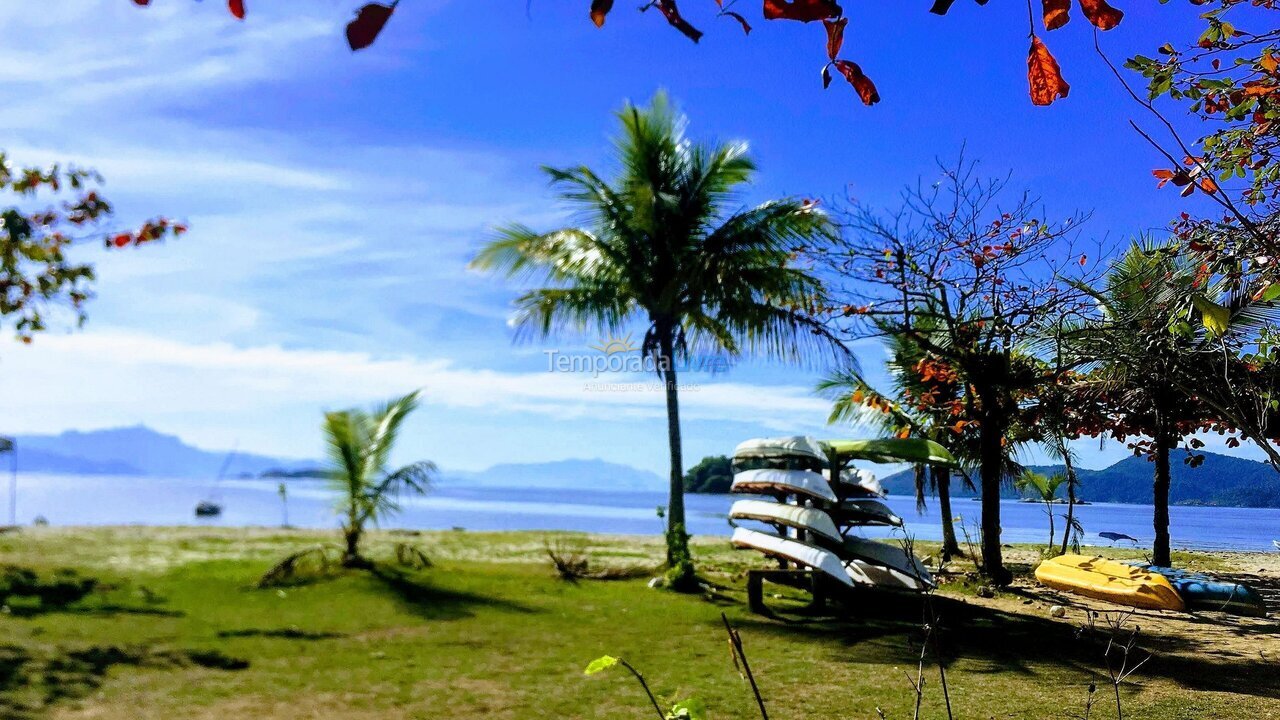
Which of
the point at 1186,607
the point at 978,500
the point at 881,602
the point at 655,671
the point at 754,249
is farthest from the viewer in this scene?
the point at 978,500

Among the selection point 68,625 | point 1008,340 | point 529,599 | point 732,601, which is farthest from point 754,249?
point 68,625

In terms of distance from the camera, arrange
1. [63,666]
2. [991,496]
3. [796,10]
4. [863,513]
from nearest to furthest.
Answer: [796,10] → [63,666] → [863,513] → [991,496]

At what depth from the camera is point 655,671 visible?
5113 mm

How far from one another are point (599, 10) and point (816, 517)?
7.14m

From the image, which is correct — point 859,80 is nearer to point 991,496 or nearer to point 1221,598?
point 1221,598

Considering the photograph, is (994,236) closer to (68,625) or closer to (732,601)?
(732,601)

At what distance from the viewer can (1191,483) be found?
1010 centimetres

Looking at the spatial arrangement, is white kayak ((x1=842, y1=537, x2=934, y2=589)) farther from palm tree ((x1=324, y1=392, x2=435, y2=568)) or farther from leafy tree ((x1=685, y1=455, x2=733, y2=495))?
leafy tree ((x1=685, y1=455, x2=733, y2=495))

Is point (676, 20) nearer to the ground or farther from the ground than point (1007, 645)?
farther from the ground

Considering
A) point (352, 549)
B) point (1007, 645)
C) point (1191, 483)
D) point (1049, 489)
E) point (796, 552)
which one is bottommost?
point (1007, 645)

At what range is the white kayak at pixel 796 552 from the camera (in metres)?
7.28

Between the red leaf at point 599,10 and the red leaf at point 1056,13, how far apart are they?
23.1 inches

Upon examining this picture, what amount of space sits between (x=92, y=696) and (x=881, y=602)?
6.72 meters

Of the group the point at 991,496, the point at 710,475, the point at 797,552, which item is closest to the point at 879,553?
the point at 797,552
